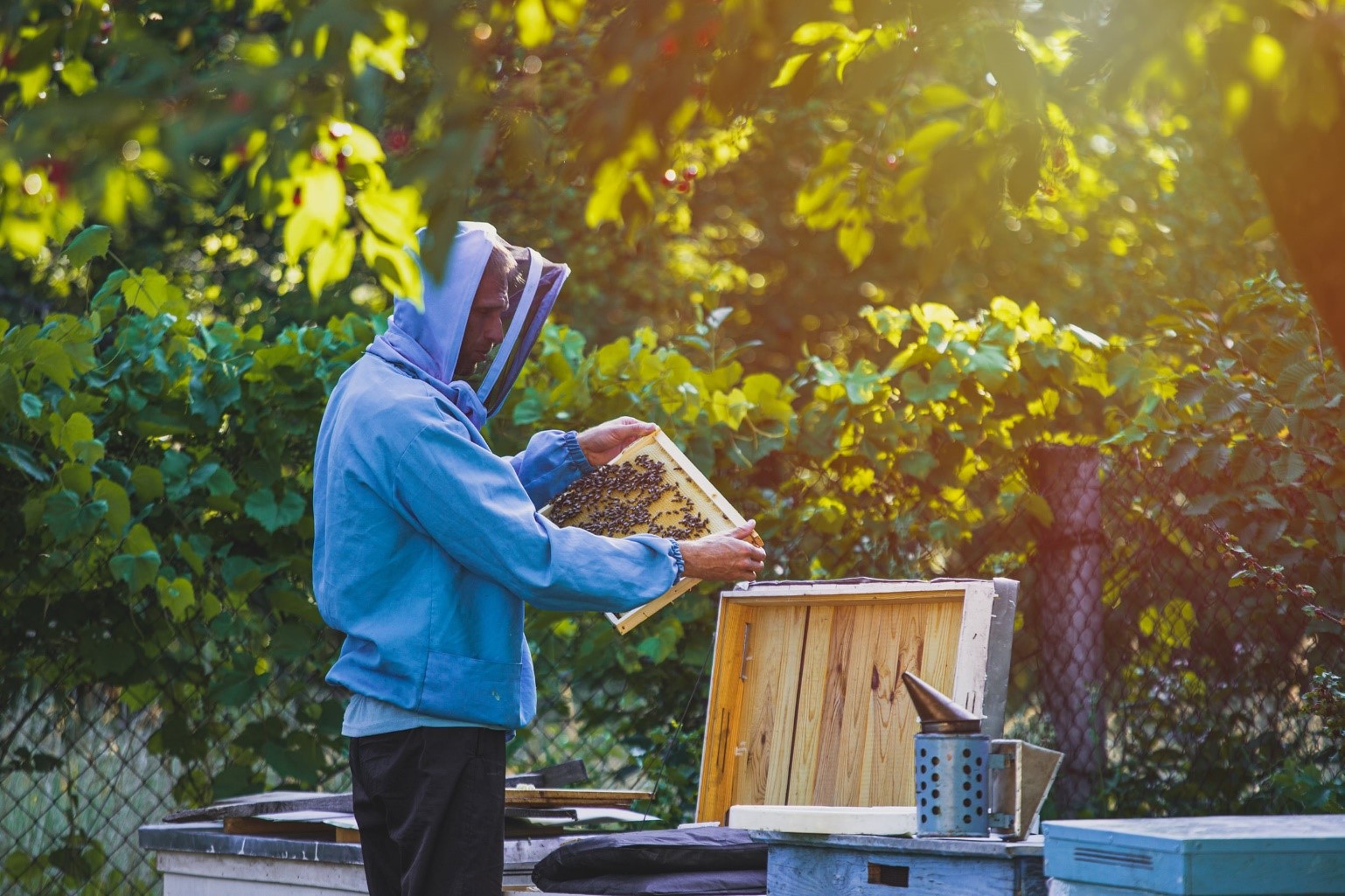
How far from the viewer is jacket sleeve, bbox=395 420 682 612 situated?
254 centimetres

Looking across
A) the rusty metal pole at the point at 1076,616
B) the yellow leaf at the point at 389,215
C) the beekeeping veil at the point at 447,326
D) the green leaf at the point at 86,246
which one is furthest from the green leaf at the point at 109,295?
the rusty metal pole at the point at 1076,616

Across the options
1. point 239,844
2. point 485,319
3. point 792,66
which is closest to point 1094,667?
point 792,66

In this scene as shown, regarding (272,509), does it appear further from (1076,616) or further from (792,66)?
(1076,616)

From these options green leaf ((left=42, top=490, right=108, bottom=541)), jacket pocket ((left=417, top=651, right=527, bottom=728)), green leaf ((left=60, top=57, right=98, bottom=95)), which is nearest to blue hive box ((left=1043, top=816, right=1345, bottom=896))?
jacket pocket ((left=417, top=651, right=527, bottom=728))

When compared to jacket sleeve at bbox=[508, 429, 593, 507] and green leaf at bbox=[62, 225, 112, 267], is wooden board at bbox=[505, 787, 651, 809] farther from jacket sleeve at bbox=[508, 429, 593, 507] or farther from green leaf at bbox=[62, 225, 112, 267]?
green leaf at bbox=[62, 225, 112, 267]

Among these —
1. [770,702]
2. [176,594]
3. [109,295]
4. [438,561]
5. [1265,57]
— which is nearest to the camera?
[1265,57]

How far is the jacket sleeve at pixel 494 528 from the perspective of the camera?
8.33ft

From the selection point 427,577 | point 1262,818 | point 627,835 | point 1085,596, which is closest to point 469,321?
point 427,577

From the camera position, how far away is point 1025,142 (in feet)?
7.07

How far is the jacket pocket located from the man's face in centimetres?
64

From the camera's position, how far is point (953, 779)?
94.3 inches

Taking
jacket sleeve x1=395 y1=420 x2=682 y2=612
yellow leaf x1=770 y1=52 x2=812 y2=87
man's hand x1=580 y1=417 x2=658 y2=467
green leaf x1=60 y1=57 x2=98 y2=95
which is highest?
yellow leaf x1=770 y1=52 x2=812 y2=87

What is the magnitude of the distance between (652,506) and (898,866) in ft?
3.32

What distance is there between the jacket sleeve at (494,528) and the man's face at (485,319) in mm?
298
